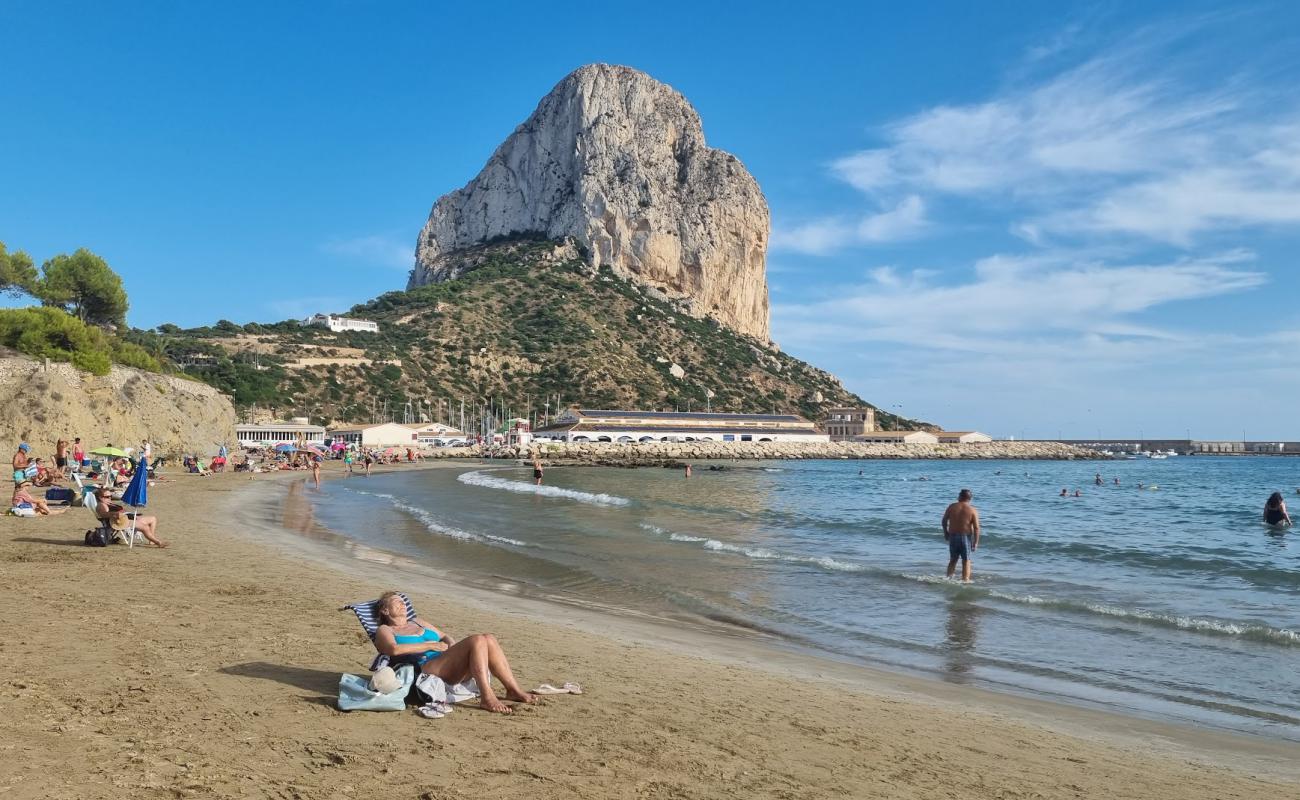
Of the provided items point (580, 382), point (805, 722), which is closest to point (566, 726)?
point (805, 722)

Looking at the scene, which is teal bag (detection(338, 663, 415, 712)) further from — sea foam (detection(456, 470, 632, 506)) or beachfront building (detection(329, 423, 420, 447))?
beachfront building (detection(329, 423, 420, 447))

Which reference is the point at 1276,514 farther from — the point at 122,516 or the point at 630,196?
the point at 630,196

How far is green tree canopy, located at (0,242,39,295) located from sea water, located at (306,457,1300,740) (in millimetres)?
29622

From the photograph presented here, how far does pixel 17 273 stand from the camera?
47.4 meters

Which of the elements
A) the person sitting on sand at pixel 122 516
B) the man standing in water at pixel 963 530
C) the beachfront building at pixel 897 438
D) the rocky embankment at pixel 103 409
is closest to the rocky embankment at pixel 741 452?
the beachfront building at pixel 897 438

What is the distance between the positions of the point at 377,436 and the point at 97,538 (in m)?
75.2

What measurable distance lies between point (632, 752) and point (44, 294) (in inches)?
2243

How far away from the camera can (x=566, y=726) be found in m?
5.55

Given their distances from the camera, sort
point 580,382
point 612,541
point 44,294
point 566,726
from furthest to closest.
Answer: point 580,382 → point 44,294 → point 612,541 → point 566,726

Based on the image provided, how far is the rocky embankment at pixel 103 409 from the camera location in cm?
3416

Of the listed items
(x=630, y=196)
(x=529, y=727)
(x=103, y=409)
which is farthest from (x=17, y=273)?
(x=630, y=196)

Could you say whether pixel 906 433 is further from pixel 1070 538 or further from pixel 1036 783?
pixel 1036 783

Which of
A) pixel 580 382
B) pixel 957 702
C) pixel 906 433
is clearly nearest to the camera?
pixel 957 702

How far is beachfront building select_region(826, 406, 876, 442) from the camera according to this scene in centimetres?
13150
